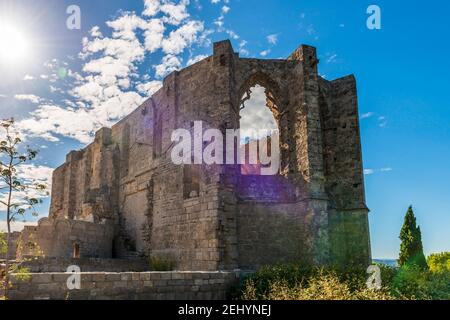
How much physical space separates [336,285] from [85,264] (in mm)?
8943

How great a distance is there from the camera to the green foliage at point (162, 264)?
13.3 metres

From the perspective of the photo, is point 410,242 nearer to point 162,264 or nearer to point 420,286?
point 420,286

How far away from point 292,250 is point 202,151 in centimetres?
441

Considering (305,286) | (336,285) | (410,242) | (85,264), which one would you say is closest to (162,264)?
(85,264)

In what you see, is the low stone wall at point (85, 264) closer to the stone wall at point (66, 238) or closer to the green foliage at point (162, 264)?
the green foliage at point (162, 264)

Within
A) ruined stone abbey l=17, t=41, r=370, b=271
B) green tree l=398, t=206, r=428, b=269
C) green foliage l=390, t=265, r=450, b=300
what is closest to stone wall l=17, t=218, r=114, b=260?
ruined stone abbey l=17, t=41, r=370, b=271

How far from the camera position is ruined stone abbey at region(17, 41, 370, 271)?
11.9m

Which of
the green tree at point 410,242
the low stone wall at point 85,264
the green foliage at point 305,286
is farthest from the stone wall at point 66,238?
the green tree at point 410,242

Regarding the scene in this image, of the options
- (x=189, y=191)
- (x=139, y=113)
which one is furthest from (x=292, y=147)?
(x=139, y=113)

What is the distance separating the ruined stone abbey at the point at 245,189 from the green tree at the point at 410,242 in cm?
707

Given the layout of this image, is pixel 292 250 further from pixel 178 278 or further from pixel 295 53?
pixel 295 53

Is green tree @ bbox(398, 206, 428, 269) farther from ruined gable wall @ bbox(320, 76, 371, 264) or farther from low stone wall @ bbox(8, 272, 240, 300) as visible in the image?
low stone wall @ bbox(8, 272, 240, 300)

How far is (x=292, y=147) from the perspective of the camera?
12.9 m

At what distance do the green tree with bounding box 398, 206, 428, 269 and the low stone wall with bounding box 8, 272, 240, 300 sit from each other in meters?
13.0
